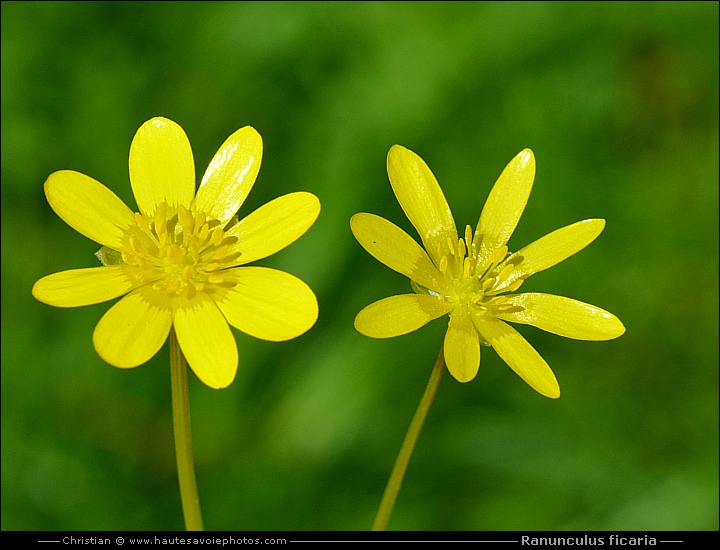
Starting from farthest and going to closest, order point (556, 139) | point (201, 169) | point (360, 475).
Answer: point (556, 139)
point (201, 169)
point (360, 475)

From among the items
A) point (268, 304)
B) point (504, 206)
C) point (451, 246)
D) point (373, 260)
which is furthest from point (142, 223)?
point (373, 260)

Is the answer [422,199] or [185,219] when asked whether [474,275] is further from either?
[185,219]

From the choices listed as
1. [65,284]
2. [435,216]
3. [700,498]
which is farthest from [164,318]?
[700,498]

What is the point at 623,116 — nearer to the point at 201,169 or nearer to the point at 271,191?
the point at 271,191

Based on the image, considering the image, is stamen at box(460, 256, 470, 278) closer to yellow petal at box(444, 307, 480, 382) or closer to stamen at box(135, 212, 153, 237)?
yellow petal at box(444, 307, 480, 382)
